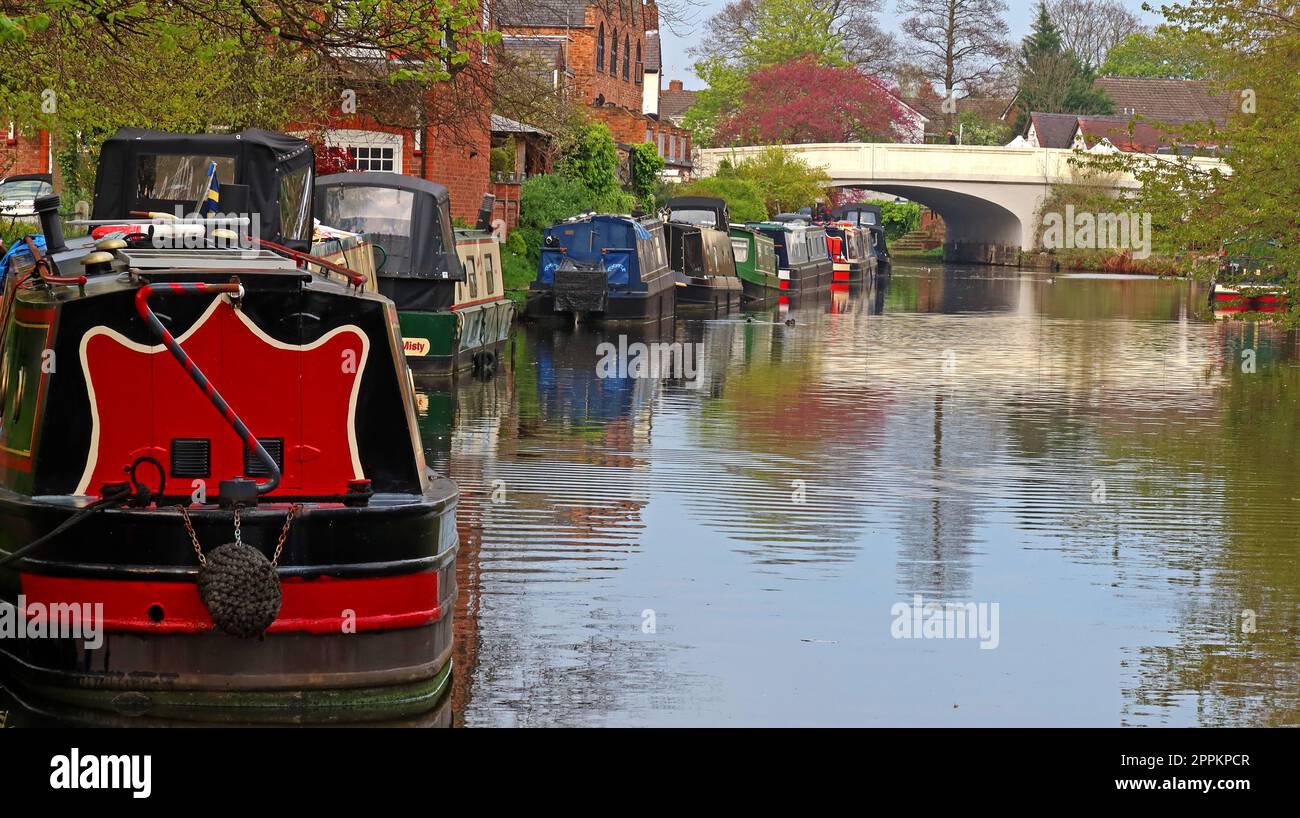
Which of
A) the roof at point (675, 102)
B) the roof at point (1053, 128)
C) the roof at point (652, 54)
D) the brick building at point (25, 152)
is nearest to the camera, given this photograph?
the brick building at point (25, 152)

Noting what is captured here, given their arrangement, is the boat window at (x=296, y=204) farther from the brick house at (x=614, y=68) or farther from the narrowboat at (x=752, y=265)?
the brick house at (x=614, y=68)

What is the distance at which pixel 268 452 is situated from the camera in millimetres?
8586

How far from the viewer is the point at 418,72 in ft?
45.1

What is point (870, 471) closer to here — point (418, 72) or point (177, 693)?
point (418, 72)

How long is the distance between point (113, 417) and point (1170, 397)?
62.3ft

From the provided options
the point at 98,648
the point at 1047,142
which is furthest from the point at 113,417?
the point at 1047,142

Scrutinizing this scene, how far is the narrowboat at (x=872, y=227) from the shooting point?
6669 centimetres

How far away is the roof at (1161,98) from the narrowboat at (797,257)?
55.6m

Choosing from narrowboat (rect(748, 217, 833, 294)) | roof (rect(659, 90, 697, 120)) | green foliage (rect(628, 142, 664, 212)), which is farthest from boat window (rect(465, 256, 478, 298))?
roof (rect(659, 90, 697, 120))

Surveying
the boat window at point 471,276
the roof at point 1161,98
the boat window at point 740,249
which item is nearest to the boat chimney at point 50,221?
the boat window at point 471,276

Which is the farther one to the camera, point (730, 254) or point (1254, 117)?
point (730, 254)

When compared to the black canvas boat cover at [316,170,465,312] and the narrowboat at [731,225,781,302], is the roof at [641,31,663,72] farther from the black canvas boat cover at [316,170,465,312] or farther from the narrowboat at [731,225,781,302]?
the black canvas boat cover at [316,170,465,312]

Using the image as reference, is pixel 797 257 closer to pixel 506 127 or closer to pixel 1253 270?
pixel 506 127

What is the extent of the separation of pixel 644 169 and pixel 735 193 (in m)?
11.1
